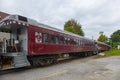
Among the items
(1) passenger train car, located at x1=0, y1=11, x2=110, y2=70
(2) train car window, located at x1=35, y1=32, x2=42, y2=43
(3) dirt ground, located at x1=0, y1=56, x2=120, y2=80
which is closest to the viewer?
(3) dirt ground, located at x1=0, y1=56, x2=120, y2=80

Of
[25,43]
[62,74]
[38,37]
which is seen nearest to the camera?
[62,74]

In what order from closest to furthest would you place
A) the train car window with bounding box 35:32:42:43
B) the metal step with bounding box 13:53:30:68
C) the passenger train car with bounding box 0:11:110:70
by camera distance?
the metal step with bounding box 13:53:30:68, the passenger train car with bounding box 0:11:110:70, the train car window with bounding box 35:32:42:43

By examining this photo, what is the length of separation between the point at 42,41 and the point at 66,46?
4.49 m

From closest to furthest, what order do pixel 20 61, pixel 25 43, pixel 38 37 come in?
pixel 20 61, pixel 25 43, pixel 38 37

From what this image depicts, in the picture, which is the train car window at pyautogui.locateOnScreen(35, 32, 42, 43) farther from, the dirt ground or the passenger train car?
the dirt ground

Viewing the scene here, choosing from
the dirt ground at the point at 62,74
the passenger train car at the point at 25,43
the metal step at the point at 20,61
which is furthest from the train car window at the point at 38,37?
the dirt ground at the point at 62,74

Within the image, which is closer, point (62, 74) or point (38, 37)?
point (62, 74)

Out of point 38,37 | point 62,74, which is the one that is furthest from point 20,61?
point 62,74

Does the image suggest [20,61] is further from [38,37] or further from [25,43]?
[38,37]

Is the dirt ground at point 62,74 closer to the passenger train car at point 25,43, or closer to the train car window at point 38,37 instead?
the passenger train car at point 25,43

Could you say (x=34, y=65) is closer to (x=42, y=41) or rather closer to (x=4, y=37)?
(x=42, y=41)

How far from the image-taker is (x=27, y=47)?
34.3ft

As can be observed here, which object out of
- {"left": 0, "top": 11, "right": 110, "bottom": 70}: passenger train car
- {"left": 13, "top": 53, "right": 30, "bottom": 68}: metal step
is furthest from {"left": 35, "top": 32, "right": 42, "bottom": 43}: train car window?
{"left": 13, "top": 53, "right": 30, "bottom": 68}: metal step

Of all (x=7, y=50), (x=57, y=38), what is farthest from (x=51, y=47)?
(x=7, y=50)
